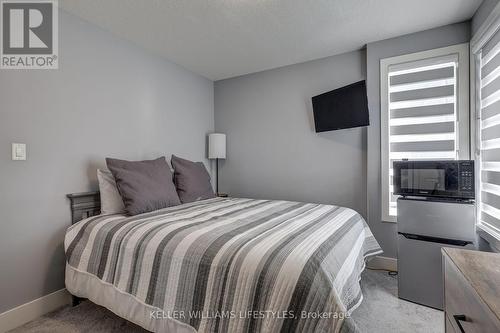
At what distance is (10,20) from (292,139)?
2898mm

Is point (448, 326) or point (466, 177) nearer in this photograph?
point (448, 326)

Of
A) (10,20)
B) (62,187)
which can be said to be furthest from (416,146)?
(10,20)

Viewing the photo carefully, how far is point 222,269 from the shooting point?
1183 millimetres

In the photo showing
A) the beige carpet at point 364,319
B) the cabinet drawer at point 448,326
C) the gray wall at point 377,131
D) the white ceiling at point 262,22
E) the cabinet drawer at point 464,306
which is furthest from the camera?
the gray wall at point 377,131

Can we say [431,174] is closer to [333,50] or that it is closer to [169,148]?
[333,50]

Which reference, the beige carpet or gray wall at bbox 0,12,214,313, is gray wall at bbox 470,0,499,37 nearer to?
the beige carpet

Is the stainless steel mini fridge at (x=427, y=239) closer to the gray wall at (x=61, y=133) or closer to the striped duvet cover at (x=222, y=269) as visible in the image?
the striped duvet cover at (x=222, y=269)

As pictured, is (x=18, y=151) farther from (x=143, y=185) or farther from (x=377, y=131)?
(x=377, y=131)

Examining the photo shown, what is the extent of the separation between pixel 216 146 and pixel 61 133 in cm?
188

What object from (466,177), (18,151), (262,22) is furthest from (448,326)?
(18,151)

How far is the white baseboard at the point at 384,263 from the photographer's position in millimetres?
2539

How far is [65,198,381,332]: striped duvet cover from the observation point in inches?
39.9

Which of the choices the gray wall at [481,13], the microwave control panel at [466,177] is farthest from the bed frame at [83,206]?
the gray wall at [481,13]

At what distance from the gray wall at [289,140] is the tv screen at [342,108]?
0.15 metres
